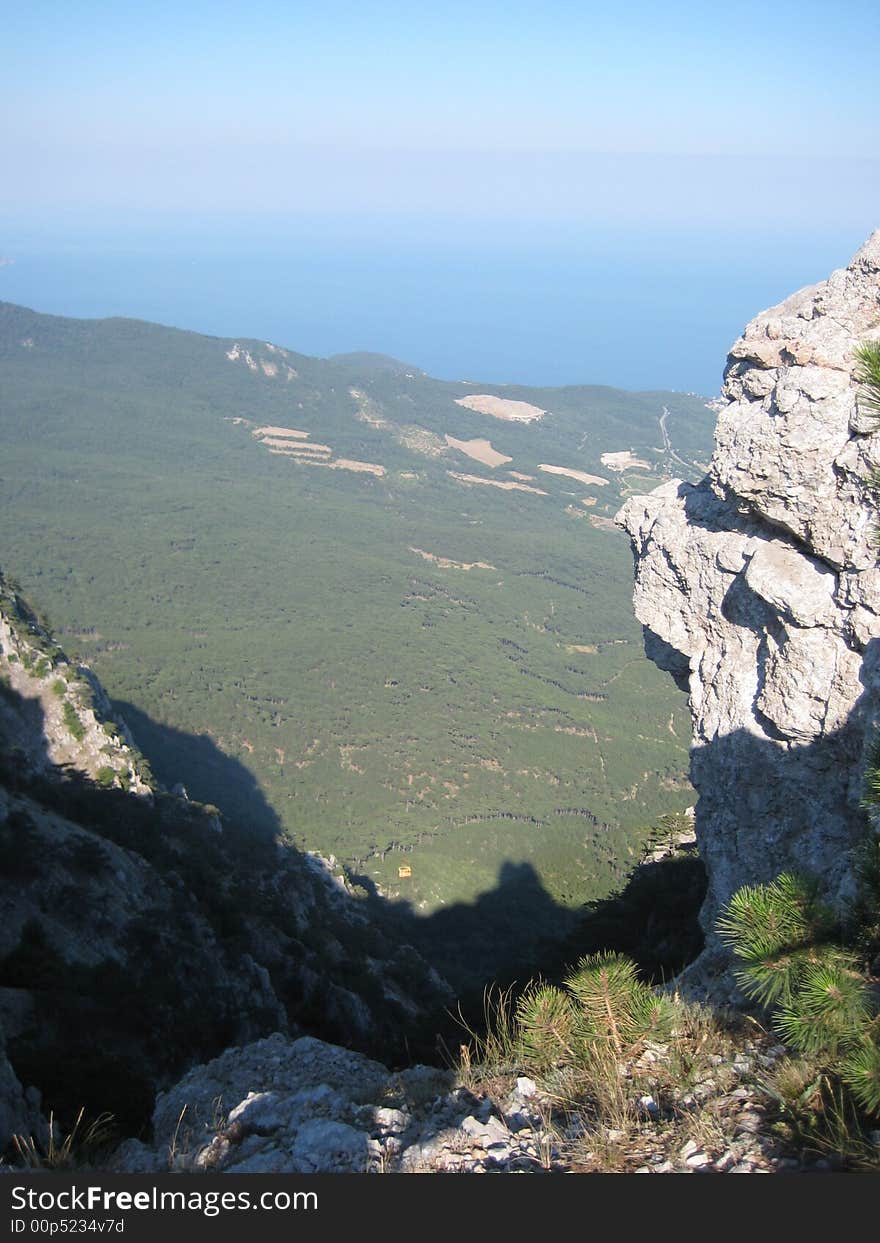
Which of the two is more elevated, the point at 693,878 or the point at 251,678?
the point at 693,878

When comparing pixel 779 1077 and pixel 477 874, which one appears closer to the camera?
pixel 779 1077

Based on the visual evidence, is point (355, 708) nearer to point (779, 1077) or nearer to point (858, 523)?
point (858, 523)

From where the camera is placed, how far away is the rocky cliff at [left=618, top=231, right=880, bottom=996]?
33.8ft

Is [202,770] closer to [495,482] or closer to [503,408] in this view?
[495,482]

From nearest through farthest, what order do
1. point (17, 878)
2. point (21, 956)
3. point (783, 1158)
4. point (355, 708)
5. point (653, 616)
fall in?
1. point (783, 1158)
2. point (21, 956)
3. point (653, 616)
4. point (17, 878)
5. point (355, 708)

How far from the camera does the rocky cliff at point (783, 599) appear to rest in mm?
10297

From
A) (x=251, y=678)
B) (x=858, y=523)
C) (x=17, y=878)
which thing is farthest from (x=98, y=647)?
(x=858, y=523)

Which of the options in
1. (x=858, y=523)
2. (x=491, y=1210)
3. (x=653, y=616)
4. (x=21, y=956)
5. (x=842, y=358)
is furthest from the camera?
(x=653, y=616)

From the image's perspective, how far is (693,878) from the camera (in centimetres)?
1952

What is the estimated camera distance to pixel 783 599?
→ 36.1 ft

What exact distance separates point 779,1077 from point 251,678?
66.2 metres

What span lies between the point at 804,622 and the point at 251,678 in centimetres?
6188

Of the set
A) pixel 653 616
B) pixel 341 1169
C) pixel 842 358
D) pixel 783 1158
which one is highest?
pixel 842 358

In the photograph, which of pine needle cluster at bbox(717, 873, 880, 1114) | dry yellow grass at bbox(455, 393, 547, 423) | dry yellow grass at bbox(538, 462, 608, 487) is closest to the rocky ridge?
pine needle cluster at bbox(717, 873, 880, 1114)
